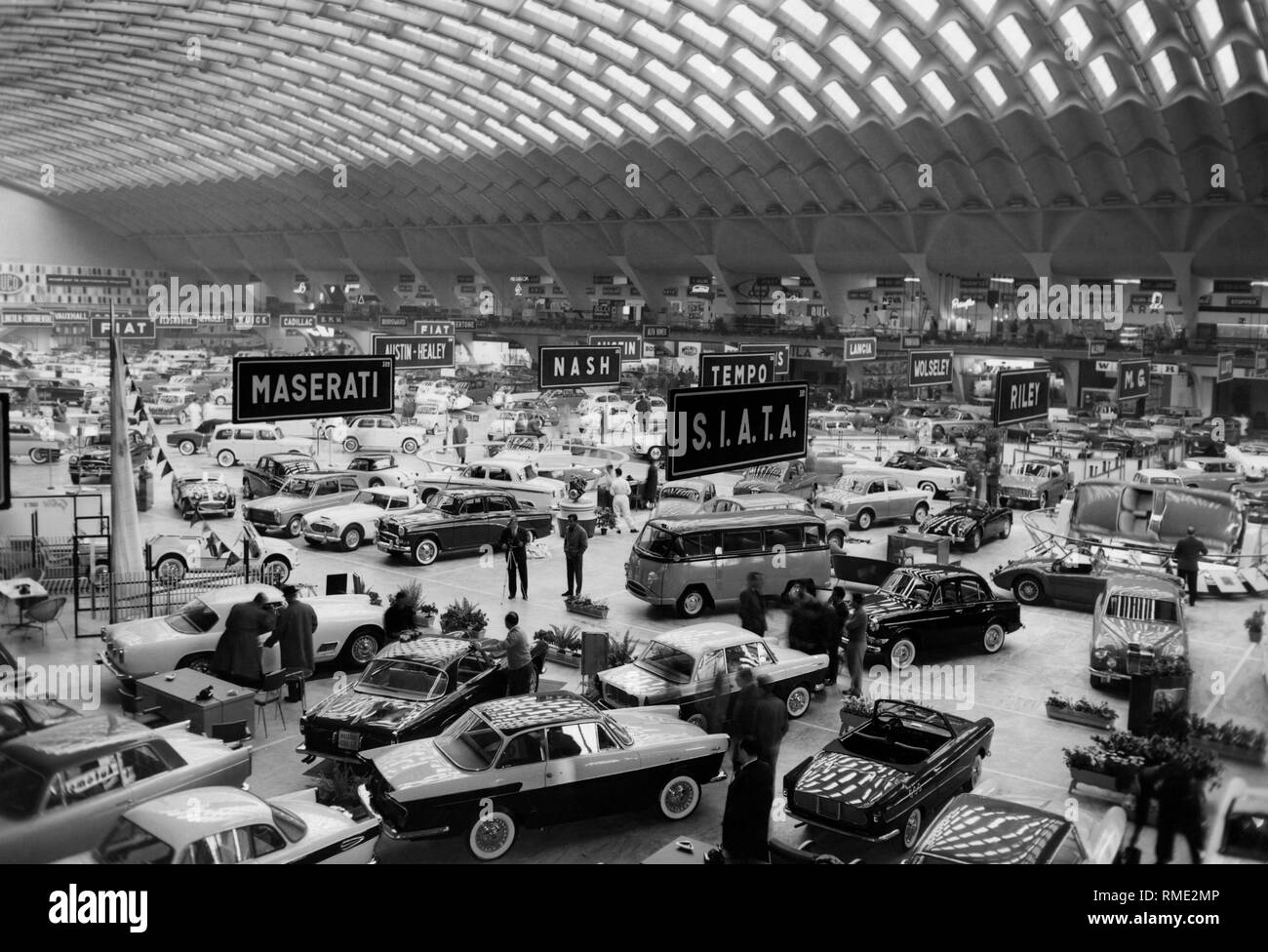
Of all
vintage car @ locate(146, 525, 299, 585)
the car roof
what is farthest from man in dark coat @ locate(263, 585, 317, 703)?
vintage car @ locate(146, 525, 299, 585)

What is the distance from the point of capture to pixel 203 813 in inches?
279

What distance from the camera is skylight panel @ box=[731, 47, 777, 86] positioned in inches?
1750

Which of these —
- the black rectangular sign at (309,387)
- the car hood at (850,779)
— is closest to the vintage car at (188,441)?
the black rectangular sign at (309,387)

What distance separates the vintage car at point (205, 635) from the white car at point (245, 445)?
19076mm

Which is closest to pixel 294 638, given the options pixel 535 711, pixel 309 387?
pixel 309 387

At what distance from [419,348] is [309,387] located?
50.3ft

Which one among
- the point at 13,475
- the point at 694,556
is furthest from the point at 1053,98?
the point at 13,475

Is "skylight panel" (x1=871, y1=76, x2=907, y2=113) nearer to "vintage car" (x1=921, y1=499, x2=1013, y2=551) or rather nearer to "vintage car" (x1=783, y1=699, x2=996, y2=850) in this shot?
"vintage car" (x1=921, y1=499, x2=1013, y2=551)

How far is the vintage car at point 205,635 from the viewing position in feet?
42.2

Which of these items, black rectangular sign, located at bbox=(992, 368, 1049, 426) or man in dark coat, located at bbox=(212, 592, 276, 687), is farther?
black rectangular sign, located at bbox=(992, 368, 1049, 426)

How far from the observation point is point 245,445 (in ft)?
108

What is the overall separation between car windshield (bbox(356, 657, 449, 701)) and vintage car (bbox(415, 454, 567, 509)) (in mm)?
12928
